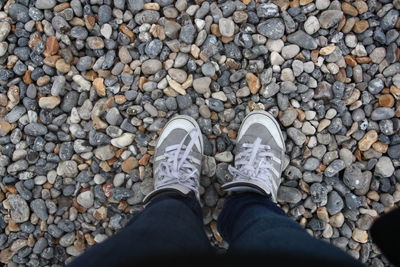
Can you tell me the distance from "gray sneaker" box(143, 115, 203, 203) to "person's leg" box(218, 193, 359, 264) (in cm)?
19

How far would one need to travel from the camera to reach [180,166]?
4.50 feet

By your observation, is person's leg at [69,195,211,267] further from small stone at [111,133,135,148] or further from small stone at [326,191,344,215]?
small stone at [326,191,344,215]

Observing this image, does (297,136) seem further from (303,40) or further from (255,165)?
(303,40)

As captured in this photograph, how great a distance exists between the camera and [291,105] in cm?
136

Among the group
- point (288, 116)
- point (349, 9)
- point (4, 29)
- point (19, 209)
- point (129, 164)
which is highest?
point (349, 9)

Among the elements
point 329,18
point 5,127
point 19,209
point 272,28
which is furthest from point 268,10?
point 19,209

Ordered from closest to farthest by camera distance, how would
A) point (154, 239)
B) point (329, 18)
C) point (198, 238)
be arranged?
point (154, 239) < point (198, 238) < point (329, 18)

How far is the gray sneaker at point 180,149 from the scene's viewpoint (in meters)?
1.35

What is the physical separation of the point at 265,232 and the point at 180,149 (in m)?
0.56

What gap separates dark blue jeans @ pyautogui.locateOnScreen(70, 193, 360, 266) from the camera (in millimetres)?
746

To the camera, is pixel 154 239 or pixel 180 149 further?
pixel 180 149

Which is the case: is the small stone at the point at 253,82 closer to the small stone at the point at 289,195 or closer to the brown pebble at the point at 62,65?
the small stone at the point at 289,195

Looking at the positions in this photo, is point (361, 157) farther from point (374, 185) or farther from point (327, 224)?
point (327, 224)

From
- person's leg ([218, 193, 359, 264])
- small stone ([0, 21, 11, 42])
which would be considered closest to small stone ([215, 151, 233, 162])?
person's leg ([218, 193, 359, 264])
